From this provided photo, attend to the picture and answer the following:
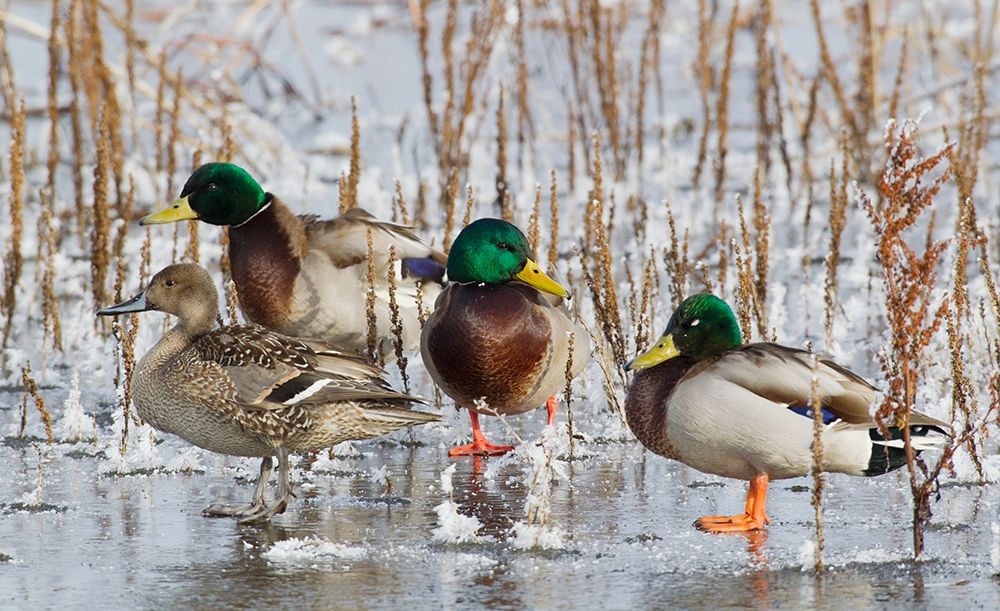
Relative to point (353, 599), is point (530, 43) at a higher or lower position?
higher

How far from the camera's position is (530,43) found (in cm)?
1223

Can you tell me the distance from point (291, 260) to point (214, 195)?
0.38 metres

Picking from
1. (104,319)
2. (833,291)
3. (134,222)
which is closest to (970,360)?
(833,291)

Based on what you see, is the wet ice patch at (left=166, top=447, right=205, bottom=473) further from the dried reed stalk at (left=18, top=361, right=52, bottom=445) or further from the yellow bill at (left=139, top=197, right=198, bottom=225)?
the yellow bill at (left=139, top=197, right=198, bottom=225)

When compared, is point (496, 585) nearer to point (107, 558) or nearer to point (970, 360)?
point (107, 558)

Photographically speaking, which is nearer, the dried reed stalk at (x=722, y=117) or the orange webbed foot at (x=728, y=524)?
the orange webbed foot at (x=728, y=524)

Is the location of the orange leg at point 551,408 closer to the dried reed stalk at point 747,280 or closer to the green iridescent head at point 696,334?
the dried reed stalk at point 747,280

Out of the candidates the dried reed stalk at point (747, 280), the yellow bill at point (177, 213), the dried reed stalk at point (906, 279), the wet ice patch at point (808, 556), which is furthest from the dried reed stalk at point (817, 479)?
the yellow bill at point (177, 213)

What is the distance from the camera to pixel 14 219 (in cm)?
639

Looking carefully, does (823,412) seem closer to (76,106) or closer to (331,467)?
(331,467)

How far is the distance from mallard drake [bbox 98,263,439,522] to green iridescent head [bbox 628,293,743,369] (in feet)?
2.23

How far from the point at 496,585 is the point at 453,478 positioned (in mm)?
1330

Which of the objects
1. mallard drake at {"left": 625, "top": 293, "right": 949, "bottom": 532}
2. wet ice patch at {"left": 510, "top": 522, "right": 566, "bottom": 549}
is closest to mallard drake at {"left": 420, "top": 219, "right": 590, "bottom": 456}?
mallard drake at {"left": 625, "top": 293, "right": 949, "bottom": 532}

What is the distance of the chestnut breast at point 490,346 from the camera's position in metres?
5.21
